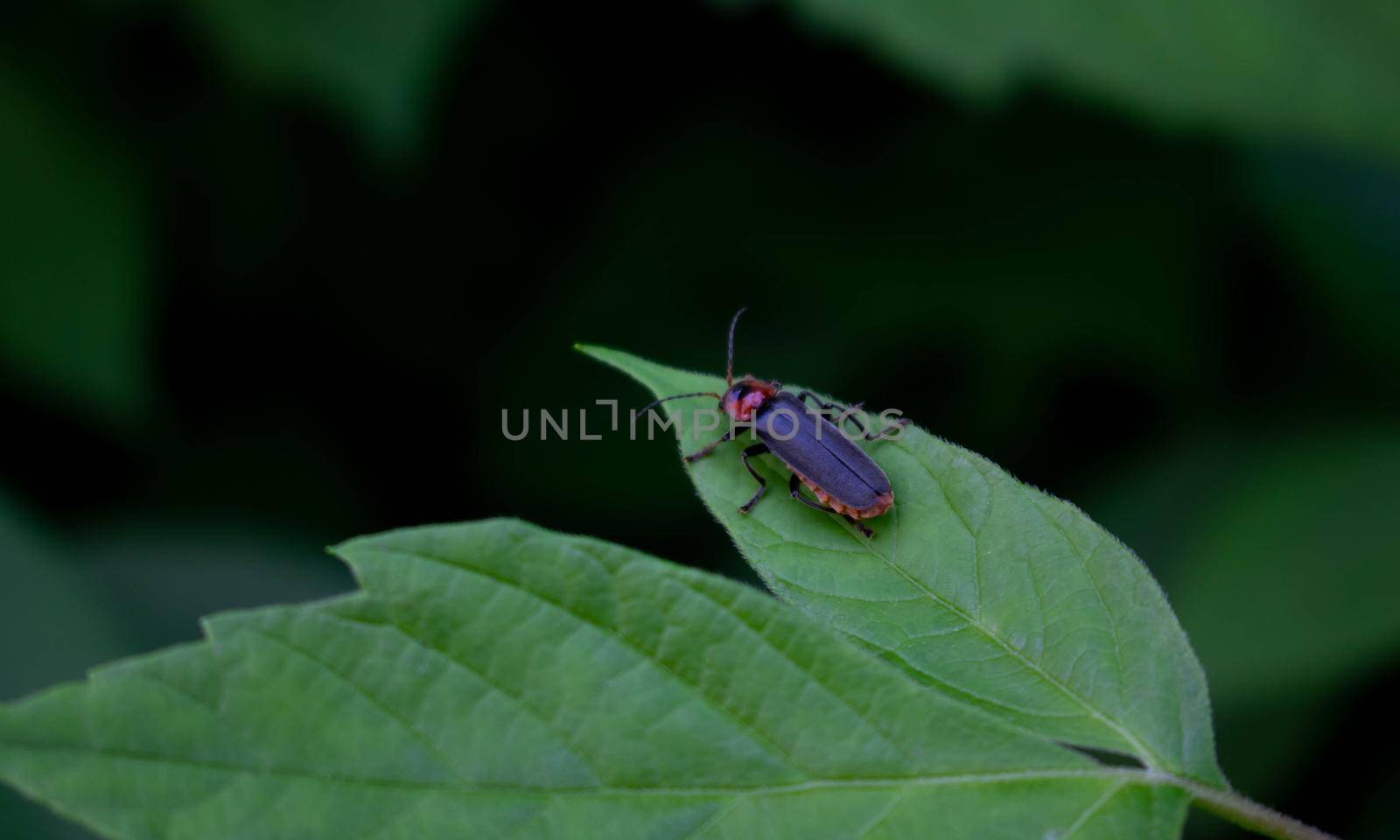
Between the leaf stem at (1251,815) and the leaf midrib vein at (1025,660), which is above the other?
the leaf midrib vein at (1025,660)

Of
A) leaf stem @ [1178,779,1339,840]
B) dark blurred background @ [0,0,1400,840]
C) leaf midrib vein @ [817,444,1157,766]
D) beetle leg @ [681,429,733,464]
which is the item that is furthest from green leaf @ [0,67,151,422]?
leaf stem @ [1178,779,1339,840]

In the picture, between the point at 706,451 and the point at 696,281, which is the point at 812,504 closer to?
the point at 706,451

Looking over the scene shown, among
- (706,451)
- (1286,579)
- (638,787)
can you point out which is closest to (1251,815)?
(638,787)

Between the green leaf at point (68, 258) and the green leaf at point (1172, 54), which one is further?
the green leaf at point (68, 258)

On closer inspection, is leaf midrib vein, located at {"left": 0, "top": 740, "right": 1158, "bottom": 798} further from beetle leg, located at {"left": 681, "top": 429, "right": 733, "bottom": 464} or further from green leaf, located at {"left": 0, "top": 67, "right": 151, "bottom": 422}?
green leaf, located at {"left": 0, "top": 67, "right": 151, "bottom": 422}

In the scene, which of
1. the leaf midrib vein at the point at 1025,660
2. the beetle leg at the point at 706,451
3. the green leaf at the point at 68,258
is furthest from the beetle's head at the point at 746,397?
the green leaf at the point at 68,258

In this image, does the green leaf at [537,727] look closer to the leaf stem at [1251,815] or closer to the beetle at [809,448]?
the leaf stem at [1251,815]
